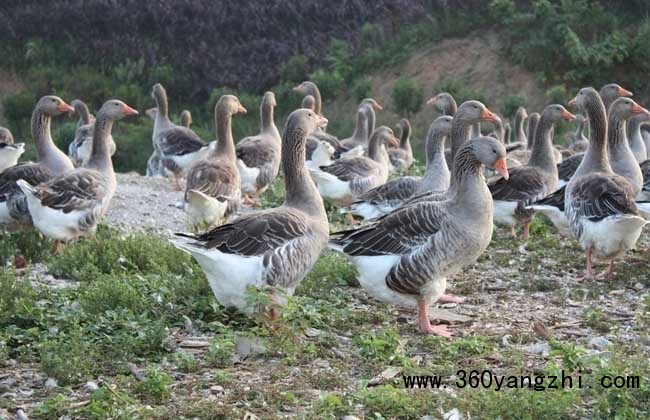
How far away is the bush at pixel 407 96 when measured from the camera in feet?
80.3

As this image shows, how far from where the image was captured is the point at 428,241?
300 inches

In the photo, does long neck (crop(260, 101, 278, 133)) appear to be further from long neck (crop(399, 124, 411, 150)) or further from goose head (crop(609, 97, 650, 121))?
goose head (crop(609, 97, 650, 121))

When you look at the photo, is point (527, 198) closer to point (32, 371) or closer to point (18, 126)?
point (32, 371)

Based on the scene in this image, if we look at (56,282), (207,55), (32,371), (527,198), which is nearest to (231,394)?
(32,371)

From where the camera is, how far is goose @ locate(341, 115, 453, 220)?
11.4 metres

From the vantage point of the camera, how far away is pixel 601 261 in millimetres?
10148

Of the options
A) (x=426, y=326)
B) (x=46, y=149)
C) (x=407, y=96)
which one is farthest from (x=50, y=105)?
(x=407, y=96)

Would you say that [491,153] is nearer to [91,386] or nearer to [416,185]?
[91,386]

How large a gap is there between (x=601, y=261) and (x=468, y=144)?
290 cm

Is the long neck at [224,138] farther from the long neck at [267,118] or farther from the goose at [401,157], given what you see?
the goose at [401,157]

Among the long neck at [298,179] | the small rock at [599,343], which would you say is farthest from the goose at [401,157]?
the small rock at [599,343]

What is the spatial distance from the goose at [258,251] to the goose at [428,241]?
359mm

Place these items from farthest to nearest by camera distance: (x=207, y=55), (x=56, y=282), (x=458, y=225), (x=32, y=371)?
(x=207, y=55), (x=56, y=282), (x=458, y=225), (x=32, y=371)

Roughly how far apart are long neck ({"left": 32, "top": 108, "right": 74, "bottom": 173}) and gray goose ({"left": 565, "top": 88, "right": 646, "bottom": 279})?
238 inches
